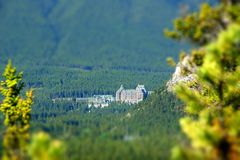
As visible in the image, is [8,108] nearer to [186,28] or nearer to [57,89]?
[186,28]

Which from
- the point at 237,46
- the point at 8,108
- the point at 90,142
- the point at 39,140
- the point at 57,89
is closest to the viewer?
the point at 39,140

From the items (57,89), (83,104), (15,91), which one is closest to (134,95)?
(83,104)

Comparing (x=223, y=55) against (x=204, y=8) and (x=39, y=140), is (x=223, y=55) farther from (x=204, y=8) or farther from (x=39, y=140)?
(x=39, y=140)

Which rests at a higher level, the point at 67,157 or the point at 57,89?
the point at 57,89

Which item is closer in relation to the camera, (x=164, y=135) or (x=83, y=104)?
(x=164, y=135)

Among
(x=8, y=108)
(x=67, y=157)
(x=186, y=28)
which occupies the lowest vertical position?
(x=67, y=157)

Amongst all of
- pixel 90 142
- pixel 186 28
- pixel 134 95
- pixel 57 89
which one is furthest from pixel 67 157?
pixel 57 89

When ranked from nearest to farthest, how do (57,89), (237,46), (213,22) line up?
(237,46) < (213,22) < (57,89)
